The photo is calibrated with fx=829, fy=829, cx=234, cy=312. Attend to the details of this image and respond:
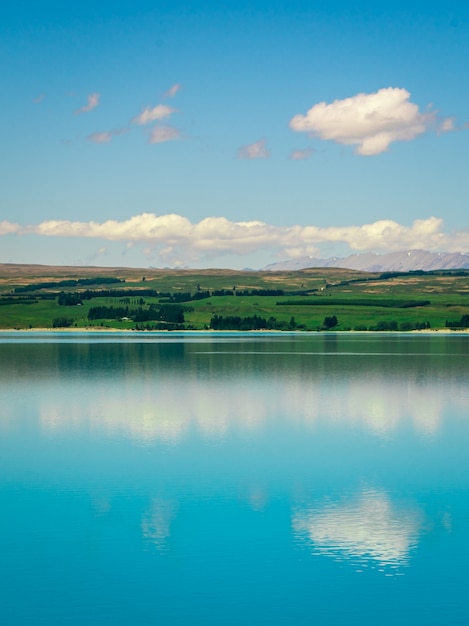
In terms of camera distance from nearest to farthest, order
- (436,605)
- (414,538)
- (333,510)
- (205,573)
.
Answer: (436,605), (205,573), (414,538), (333,510)

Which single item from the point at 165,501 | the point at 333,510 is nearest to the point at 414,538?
the point at 333,510

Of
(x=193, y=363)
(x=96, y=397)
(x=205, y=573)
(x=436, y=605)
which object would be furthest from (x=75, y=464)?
(x=193, y=363)

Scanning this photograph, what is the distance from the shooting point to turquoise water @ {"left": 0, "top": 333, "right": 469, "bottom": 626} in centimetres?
1848

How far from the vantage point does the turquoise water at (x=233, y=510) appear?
1848 cm

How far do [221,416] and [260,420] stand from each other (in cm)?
259

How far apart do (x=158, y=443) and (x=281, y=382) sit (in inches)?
1184

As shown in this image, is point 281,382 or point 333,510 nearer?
point 333,510

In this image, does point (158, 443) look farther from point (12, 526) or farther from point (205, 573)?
point (205, 573)

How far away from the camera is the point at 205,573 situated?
65.9ft

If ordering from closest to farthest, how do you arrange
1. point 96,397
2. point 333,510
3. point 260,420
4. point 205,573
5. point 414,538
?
point 205,573 → point 414,538 → point 333,510 → point 260,420 → point 96,397

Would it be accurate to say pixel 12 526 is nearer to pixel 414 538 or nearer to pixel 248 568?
pixel 248 568

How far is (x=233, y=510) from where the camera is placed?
2583 cm

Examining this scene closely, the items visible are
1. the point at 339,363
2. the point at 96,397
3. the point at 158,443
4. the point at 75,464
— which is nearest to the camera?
the point at 75,464

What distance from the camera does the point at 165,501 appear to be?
26.9m
